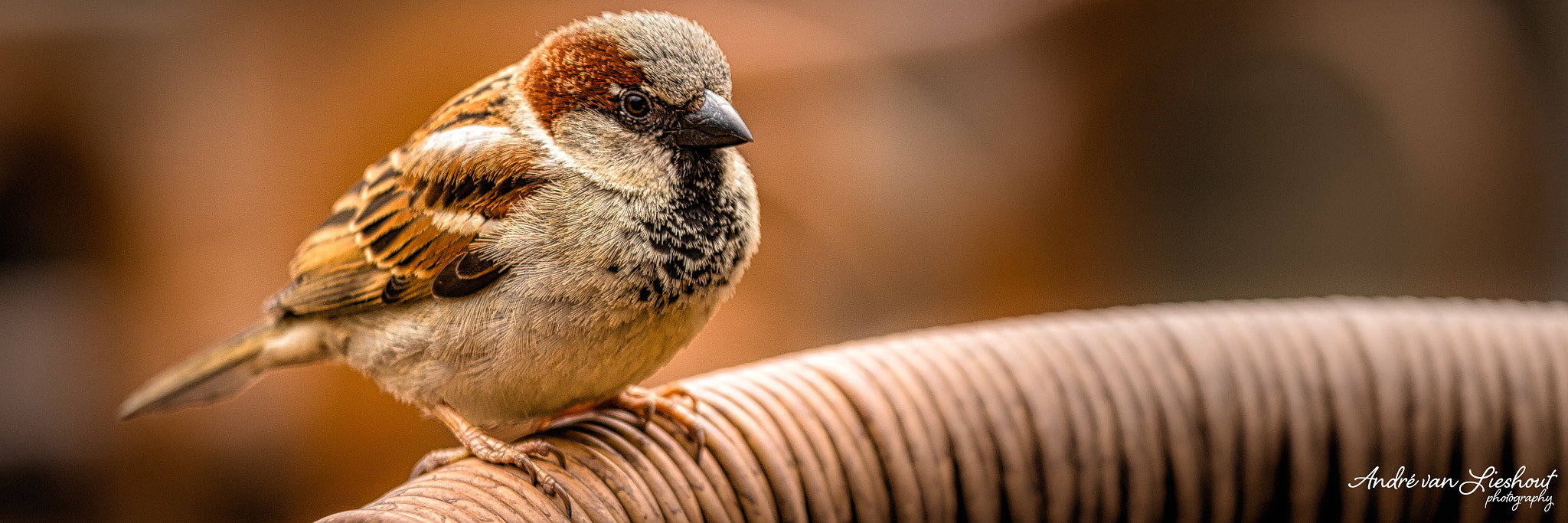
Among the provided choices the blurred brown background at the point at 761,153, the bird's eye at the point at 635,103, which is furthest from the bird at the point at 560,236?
the blurred brown background at the point at 761,153

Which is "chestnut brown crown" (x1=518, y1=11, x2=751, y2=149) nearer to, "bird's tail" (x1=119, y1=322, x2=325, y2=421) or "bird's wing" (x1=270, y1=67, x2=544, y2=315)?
"bird's wing" (x1=270, y1=67, x2=544, y2=315)

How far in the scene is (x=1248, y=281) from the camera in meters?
3.71

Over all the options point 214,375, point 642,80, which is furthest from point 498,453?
point 214,375

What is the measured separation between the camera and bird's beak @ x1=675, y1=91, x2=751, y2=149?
127cm

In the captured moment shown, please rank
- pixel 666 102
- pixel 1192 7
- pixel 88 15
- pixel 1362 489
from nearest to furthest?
pixel 666 102 → pixel 1362 489 → pixel 88 15 → pixel 1192 7

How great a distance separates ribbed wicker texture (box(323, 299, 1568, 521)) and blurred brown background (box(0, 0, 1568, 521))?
1290 millimetres

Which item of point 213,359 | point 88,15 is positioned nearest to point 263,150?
point 88,15

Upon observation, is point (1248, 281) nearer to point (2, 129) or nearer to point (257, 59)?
point (257, 59)

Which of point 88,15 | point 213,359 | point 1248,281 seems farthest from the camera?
point 1248,281

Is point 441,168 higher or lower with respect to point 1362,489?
higher

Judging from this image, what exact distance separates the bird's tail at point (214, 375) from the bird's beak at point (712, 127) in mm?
653

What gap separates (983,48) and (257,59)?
198 centimetres

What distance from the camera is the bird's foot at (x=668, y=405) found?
3.97ft
